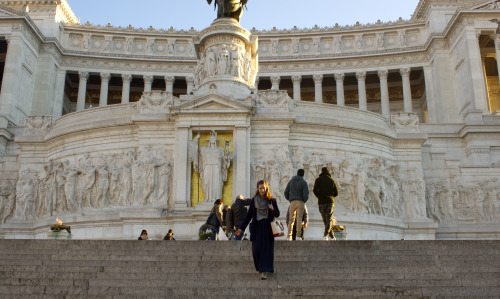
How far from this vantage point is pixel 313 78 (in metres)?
66.8

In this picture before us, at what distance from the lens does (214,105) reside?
2445 centimetres

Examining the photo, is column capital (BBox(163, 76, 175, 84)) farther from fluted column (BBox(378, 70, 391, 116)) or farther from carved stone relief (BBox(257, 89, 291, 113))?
carved stone relief (BBox(257, 89, 291, 113))

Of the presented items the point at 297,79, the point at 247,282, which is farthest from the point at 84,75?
the point at 247,282

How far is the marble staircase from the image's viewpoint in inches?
409

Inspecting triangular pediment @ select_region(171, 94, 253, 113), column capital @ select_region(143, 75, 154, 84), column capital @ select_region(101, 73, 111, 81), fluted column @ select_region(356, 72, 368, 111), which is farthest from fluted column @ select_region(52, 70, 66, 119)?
triangular pediment @ select_region(171, 94, 253, 113)

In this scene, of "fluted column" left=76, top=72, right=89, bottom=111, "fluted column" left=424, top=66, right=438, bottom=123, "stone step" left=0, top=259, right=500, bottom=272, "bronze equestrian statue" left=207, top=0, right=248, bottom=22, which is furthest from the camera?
"fluted column" left=76, top=72, right=89, bottom=111

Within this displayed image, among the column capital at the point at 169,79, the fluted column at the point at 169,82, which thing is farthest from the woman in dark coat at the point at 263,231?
the column capital at the point at 169,79

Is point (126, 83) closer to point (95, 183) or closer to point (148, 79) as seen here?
point (148, 79)

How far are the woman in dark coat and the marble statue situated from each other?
1186 cm

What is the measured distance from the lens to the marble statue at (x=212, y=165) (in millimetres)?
22938

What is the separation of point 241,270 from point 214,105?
Answer: 13.3 meters

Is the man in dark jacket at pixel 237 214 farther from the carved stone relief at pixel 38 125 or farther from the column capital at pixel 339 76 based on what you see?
the column capital at pixel 339 76

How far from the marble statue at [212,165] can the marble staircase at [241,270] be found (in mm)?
9052

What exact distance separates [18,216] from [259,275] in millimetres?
18906
